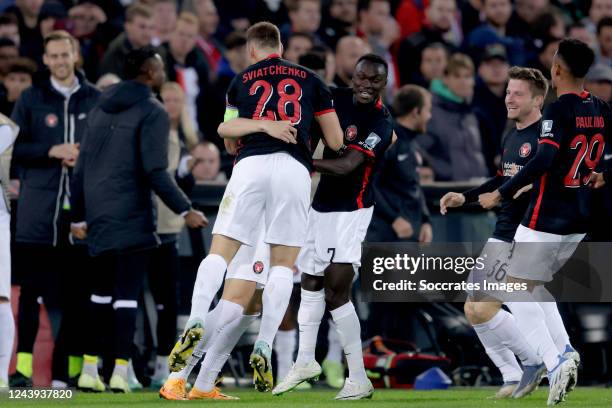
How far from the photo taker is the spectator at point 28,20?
49.1 feet

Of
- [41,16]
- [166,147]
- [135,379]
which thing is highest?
[41,16]

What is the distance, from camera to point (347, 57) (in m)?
14.8

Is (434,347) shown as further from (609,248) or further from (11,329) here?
(11,329)

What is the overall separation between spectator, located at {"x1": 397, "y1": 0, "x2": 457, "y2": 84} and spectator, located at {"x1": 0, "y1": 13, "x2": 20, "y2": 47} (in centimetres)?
447

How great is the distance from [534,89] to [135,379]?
Result: 13.2 ft

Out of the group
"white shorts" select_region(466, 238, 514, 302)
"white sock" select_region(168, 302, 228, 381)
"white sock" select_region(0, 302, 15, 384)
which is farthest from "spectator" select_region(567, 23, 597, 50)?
"white sock" select_region(0, 302, 15, 384)

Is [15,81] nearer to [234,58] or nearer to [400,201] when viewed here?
[234,58]

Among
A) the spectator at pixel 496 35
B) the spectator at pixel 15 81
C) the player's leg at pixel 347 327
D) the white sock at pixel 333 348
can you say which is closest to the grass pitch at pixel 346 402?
the player's leg at pixel 347 327

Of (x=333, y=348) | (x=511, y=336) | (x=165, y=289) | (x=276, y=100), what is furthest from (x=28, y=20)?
(x=511, y=336)

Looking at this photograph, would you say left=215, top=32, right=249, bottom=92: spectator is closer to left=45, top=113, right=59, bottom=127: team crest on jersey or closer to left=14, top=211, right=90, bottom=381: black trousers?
left=45, top=113, right=59, bottom=127: team crest on jersey

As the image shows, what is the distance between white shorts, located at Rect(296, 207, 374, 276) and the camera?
10.0 metres

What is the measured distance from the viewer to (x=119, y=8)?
1561 cm

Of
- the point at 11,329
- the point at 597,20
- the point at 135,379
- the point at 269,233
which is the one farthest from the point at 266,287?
the point at 597,20

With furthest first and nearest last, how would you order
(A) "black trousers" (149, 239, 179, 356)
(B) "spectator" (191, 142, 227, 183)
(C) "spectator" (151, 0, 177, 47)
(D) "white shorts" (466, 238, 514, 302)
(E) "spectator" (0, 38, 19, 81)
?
(C) "spectator" (151, 0, 177, 47) < (B) "spectator" (191, 142, 227, 183) < (E) "spectator" (0, 38, 19, 81) < (A) "black trousers" (149, 239, 179, 356) < (D) "white shorts" (466, 238, 514, 302)
